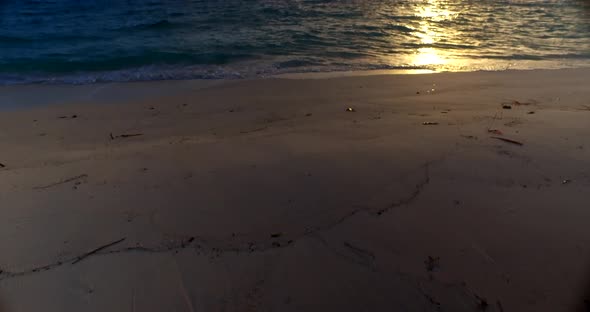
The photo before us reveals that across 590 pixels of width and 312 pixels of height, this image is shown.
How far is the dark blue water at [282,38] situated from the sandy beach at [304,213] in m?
3.52

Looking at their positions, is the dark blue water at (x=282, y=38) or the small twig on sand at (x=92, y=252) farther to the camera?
the dark blue water at (x=282, y=38)

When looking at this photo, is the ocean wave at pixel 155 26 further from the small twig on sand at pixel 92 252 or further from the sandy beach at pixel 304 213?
the small twig on sand at pixel 92 252

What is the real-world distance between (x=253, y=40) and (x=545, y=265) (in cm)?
873

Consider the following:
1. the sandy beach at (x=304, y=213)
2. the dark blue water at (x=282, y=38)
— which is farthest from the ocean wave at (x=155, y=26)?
the sandy beach at (x=304, y=213)

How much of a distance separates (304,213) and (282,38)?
26.3 ft

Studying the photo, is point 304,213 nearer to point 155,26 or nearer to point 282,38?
point 282,38

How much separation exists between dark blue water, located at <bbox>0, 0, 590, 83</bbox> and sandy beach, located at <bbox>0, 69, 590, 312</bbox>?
352 cm

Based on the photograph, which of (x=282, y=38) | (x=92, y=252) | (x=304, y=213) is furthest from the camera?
(x=282, y=38)

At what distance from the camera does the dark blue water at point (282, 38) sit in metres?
7.84

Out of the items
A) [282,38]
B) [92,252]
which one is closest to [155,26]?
[282,38]

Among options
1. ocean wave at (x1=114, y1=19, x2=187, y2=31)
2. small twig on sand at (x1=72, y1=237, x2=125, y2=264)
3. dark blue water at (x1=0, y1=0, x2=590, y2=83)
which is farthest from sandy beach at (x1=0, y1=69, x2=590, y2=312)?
ocean wave at (x1=114, y1=19, x2=187, y2=31)

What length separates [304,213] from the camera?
2562mm

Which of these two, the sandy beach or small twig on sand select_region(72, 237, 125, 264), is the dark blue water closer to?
the sandy beach

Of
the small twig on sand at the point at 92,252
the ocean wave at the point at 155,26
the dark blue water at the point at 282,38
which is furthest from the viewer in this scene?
the ocean wave at the point at 155,26
